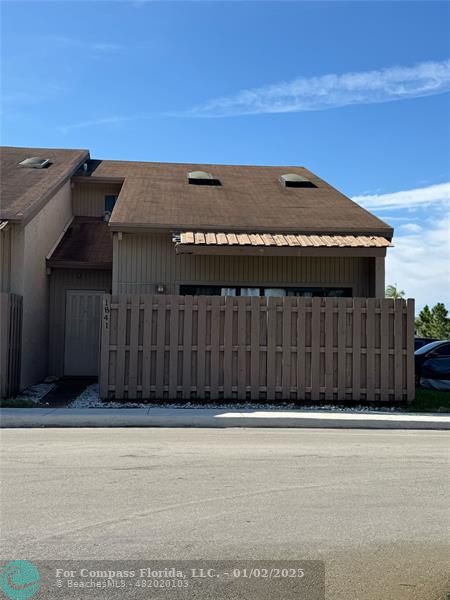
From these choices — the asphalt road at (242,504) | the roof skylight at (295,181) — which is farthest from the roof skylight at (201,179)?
the asphalt road at (242,504)

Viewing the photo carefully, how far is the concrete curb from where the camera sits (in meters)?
11.2

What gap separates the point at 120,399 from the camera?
13.4 meters

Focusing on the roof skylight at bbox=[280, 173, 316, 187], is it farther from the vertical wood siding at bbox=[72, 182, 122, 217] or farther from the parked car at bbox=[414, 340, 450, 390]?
the parked car at bbox=[414, 340, 450, 390]

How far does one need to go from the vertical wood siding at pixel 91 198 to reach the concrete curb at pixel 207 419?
10780mm

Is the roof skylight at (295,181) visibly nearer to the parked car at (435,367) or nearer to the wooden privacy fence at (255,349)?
the parked car at (435,367)

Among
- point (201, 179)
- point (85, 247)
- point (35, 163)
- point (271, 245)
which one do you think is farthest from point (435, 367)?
point (35, 163)

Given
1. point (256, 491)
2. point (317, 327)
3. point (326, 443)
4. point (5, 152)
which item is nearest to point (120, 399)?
point (317, 327)

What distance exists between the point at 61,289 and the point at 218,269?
4577 millimetres

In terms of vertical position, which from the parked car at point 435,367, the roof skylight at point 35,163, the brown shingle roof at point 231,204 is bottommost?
the parked car at point 435,367

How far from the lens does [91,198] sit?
22.0 metres

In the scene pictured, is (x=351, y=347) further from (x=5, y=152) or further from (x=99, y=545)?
(x=5, y=152)

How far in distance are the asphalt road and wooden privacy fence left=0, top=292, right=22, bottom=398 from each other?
13.5ft

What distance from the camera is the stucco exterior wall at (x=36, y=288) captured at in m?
15.2

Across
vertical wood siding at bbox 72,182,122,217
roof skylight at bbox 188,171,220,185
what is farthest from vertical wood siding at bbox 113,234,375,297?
vertical wood siding at bbox 72,182,122,217
